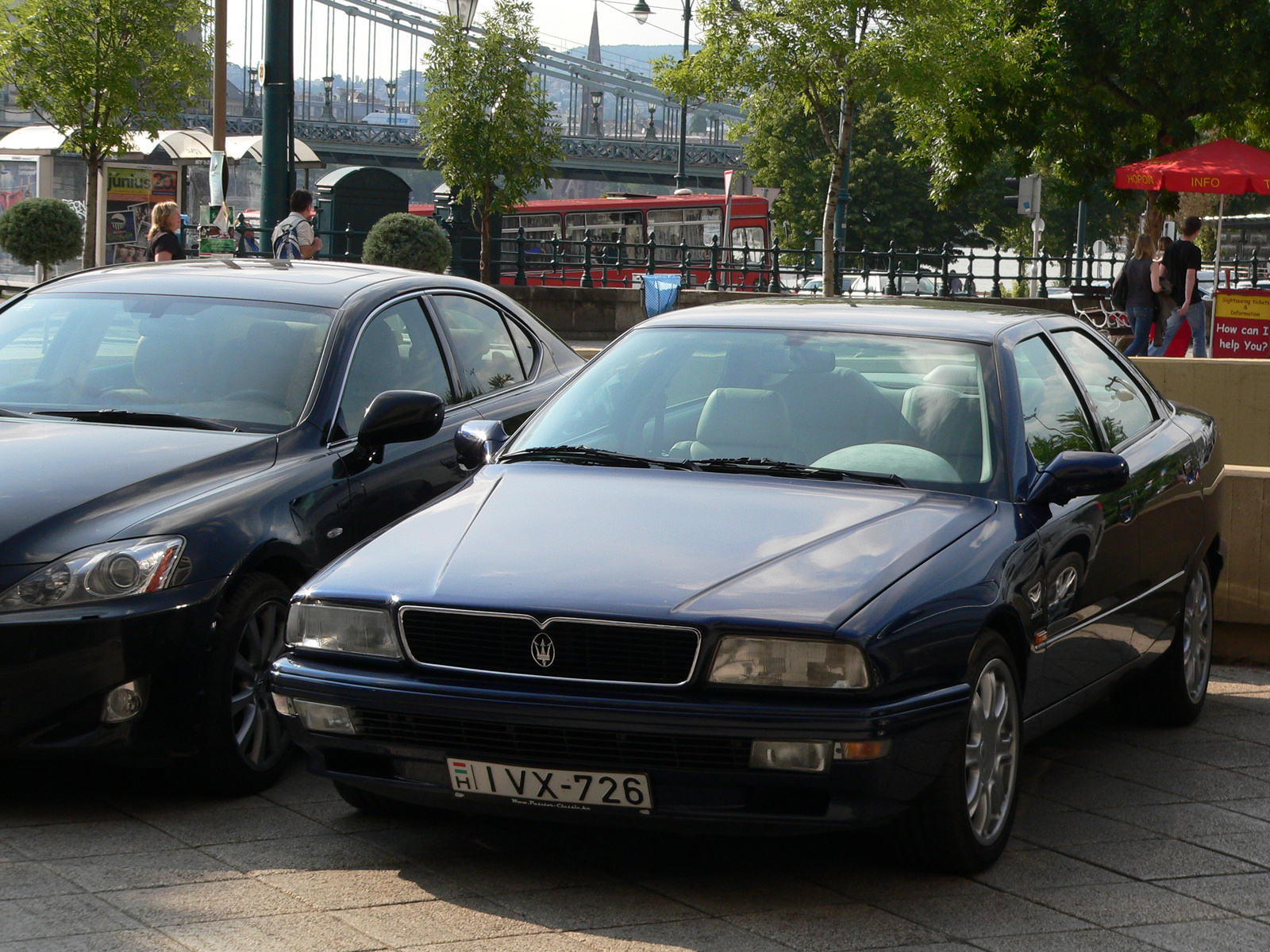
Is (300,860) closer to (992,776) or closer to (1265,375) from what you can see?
(992,776)

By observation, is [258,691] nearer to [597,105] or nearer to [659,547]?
[659,547]

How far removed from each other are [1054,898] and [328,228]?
79.4 ft

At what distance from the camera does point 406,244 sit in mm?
24203

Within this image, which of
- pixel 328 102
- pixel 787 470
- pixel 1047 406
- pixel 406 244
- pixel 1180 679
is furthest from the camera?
pixel 328 102

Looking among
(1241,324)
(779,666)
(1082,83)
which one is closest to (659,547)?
(779,666)

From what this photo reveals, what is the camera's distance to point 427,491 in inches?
227

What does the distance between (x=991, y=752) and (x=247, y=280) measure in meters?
3.16

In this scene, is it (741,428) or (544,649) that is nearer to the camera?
(544,649)

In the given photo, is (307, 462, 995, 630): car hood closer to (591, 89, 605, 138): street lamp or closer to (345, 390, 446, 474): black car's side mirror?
(345, 390, 446, 474): black car's side mirror

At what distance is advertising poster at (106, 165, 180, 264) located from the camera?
3052cm

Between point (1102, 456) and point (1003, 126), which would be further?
point (1003, 126)

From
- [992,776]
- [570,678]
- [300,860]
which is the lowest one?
[300,860]

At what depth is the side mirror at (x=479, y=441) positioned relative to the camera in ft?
16.8

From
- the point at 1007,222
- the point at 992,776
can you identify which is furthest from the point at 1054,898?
the point at 1007,222
